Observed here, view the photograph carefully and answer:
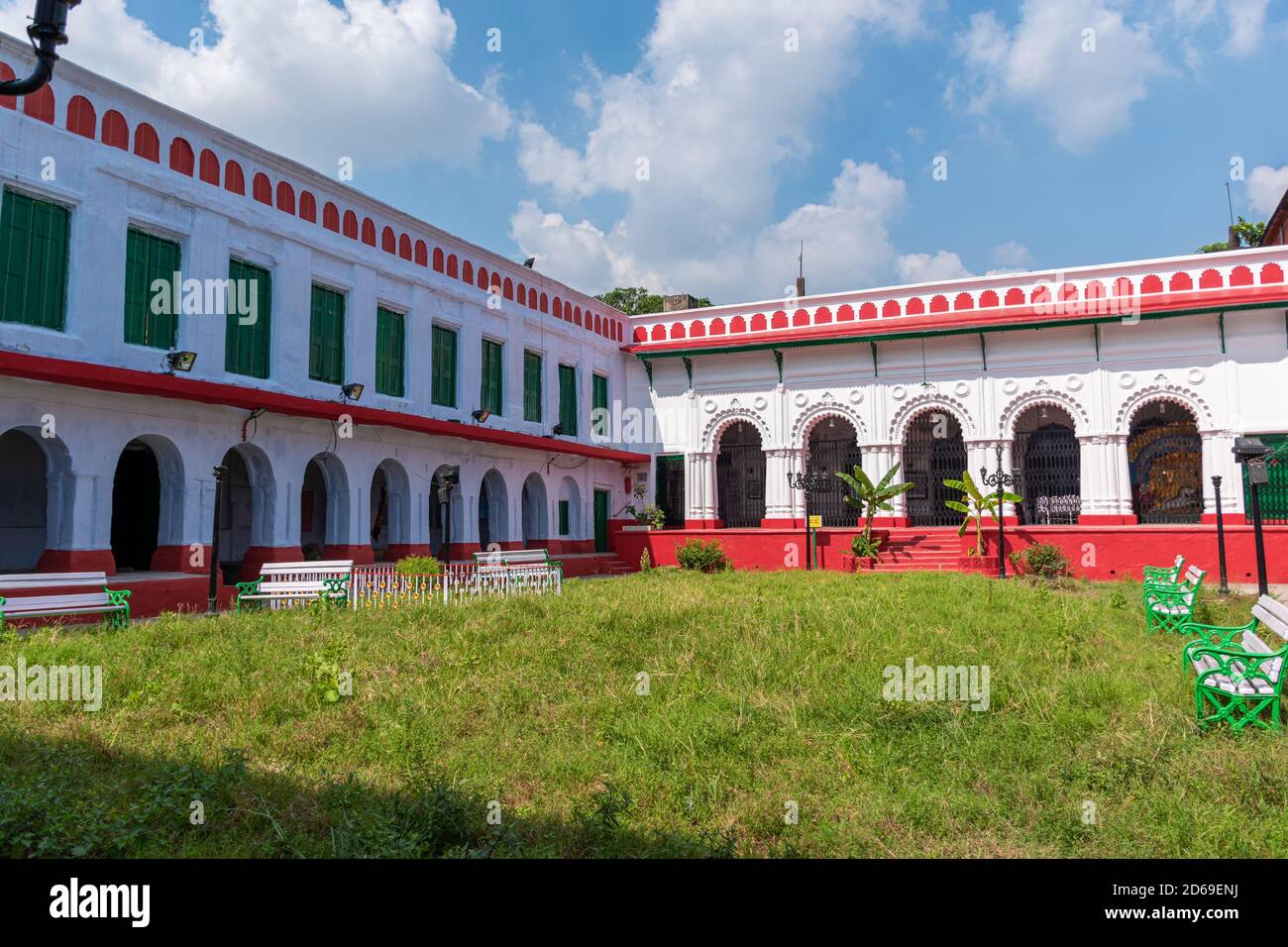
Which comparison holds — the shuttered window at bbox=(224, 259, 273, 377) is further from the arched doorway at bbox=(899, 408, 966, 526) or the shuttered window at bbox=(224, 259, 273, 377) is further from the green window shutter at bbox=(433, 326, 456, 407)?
the arched doorway at bbox=(899, 408, 966, 526)

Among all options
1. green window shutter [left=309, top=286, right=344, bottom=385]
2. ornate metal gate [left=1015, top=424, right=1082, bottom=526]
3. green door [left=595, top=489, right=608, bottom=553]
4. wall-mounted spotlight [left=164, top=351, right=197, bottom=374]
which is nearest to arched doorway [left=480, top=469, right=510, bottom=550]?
green door [left=595, top=489, right=608, bottom=553]

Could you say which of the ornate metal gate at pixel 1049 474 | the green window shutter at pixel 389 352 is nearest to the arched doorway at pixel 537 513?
the green window shutter at pixel 389 352

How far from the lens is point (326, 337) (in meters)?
16.9

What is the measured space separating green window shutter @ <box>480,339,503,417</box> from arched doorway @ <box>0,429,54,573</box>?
9.34m

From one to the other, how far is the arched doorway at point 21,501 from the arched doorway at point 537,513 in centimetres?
1080

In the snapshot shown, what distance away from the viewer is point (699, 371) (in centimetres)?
2528

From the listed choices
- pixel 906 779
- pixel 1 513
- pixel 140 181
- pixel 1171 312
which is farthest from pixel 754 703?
pixel 1171 312

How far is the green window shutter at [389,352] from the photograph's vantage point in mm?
18078

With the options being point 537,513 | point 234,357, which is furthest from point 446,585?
point 537,513

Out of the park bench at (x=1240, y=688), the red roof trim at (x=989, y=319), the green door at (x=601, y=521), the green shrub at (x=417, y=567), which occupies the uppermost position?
the red roof trim at (x=989, y=319)

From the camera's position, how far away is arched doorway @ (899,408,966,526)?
919 inches

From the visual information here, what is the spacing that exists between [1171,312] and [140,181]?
2202 cm

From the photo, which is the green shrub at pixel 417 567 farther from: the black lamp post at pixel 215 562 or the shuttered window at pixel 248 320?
the shuttered window at pixel 248 320

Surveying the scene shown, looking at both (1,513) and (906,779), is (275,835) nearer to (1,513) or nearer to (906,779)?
(906,779)
